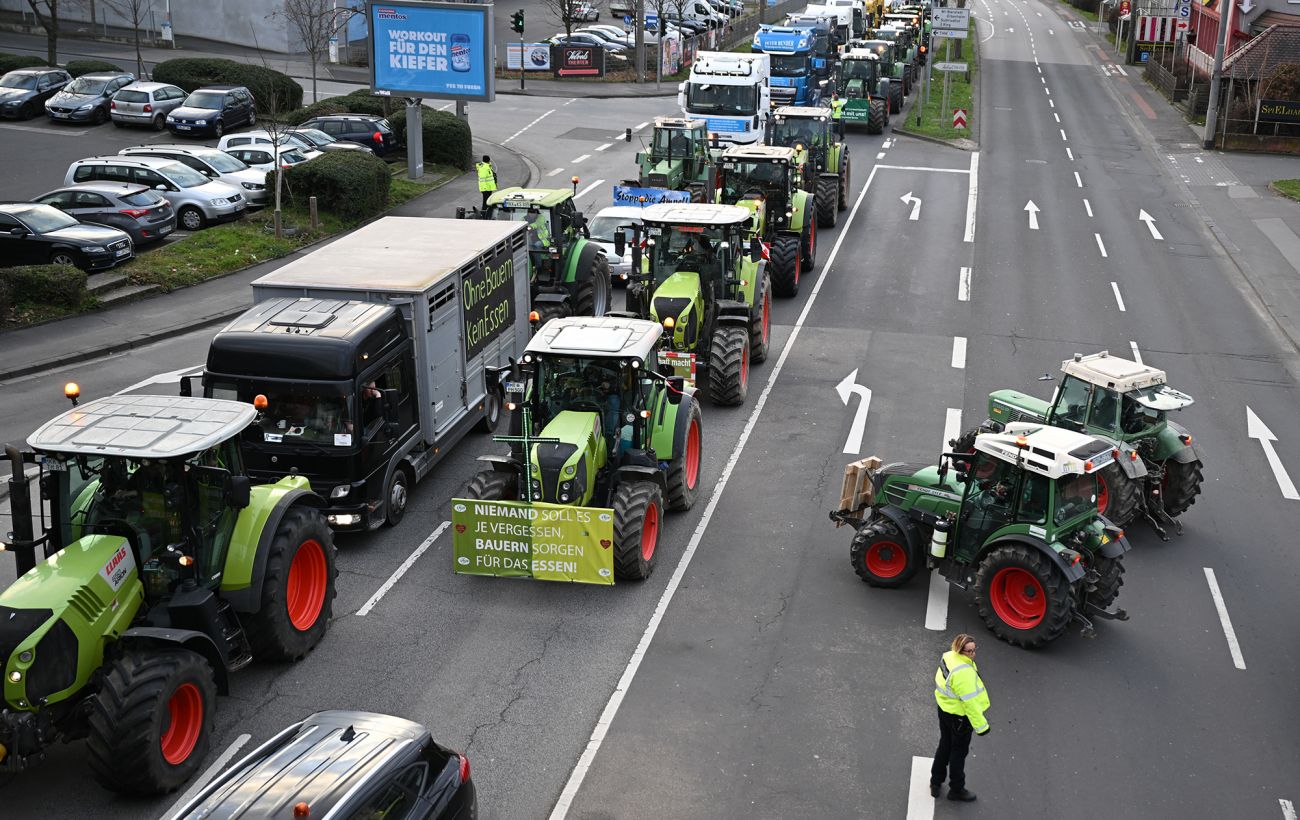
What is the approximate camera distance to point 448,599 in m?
14.8

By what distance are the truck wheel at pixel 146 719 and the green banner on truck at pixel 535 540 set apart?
397 cm

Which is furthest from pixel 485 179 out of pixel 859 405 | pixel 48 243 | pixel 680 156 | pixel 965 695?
pixel 965 695

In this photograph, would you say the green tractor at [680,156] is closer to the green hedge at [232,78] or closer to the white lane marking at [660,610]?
the white lane marking at [660,610]

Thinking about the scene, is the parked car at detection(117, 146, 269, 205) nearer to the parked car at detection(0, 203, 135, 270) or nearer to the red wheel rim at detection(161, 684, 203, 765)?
the parked car at detection(0, 203, 135, 270)

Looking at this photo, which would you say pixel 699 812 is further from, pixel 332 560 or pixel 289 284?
pixel 289 284

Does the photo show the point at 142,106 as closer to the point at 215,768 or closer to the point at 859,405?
the point at 859,405

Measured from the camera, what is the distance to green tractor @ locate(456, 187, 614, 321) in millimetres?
23578

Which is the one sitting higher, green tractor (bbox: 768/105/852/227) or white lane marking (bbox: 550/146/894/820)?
green tractor (bbox: 768/105/852/227)

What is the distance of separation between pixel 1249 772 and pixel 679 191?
21479 millimetres

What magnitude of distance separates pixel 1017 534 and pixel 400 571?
7261mm

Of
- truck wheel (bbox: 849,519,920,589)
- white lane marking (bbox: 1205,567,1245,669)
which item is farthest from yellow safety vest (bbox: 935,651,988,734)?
white lane marking (bbox: 1205,567,1245,669)

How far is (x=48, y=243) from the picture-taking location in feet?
89.7

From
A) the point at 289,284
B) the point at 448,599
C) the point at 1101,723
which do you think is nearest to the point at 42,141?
the point at 289,284

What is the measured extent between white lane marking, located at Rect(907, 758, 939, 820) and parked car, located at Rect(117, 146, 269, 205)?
2680 cm
